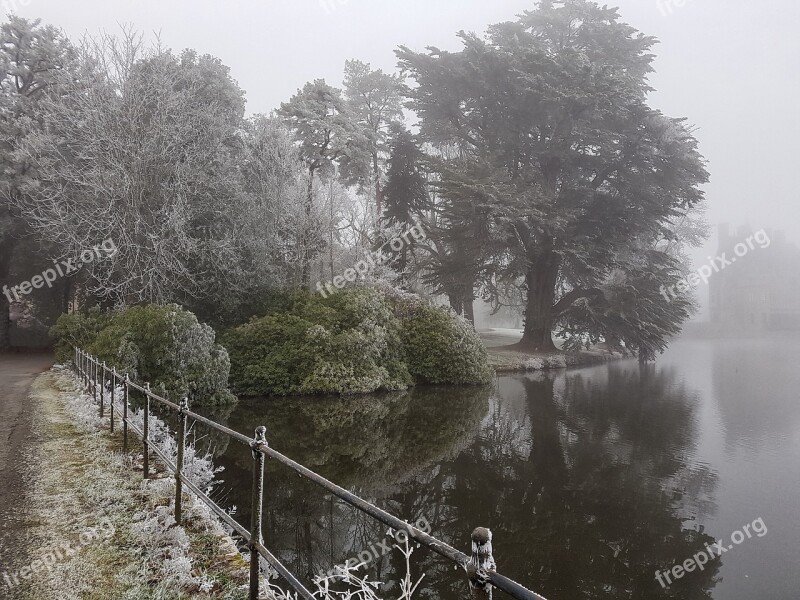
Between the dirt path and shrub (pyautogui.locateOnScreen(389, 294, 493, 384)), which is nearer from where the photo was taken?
the dirt path

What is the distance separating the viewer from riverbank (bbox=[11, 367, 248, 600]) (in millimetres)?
3107

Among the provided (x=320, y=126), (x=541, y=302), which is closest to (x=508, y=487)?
(x=541, y=302)

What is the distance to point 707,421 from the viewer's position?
Result: 39.1 feet

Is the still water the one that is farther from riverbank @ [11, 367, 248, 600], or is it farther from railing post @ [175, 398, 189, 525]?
railing post @ [175, 398, 189, 525]

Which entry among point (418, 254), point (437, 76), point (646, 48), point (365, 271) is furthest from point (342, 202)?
point (646, 48)

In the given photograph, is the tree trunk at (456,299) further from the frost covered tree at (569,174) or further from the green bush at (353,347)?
the green bush at (353,347)

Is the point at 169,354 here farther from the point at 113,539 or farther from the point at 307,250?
the point at 307,250

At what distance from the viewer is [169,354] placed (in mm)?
12117

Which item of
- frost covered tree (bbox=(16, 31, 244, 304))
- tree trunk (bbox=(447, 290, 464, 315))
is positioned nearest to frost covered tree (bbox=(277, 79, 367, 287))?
frost covered tree (bbox=(16, 31, 244, 304))

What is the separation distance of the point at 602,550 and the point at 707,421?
8.43 meters

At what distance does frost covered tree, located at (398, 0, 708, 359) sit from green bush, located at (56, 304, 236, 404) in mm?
13213

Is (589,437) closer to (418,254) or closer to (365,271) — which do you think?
(365,271)

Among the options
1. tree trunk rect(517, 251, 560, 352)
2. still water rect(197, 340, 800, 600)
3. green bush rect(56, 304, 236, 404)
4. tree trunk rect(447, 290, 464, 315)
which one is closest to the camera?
still water rect(197, 340, 800, 600)

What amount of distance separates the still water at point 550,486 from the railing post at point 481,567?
351 centimetres
